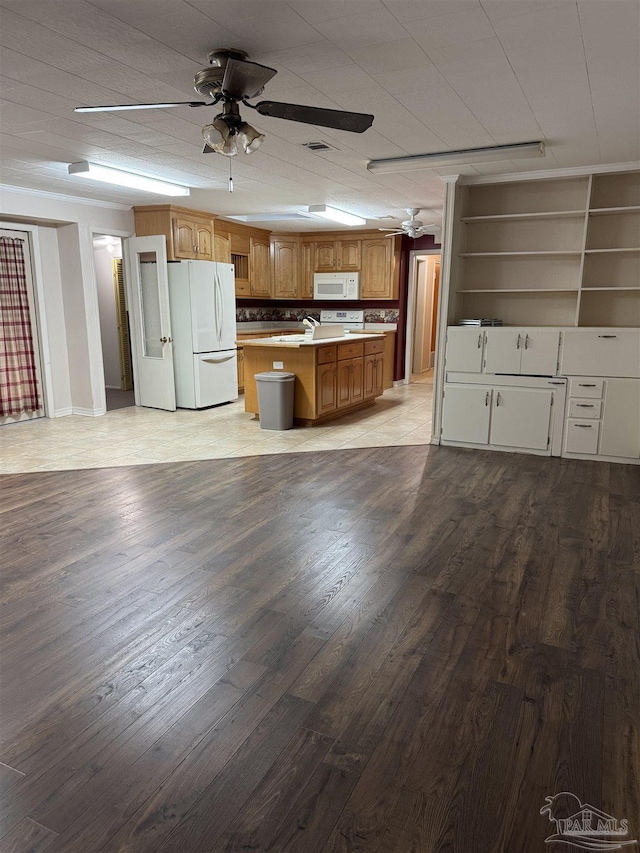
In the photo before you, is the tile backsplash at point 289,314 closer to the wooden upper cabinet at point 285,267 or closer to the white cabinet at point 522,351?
the wooden upper cabinet at point 285,267

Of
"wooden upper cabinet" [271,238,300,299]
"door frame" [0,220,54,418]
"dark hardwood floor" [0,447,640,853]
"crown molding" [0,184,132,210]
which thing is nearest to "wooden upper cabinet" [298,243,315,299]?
"wooden upper cabinet" [271,238,300,299]

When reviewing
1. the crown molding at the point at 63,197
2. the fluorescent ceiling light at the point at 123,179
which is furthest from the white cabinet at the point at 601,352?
the crown molding at the point at 63,197

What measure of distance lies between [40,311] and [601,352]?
5.92m

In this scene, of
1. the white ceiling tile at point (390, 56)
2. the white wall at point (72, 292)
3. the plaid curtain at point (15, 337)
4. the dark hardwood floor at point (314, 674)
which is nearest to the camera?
the dark hardwood floor at point (314, 674)

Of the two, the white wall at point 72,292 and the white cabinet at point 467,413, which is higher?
the white wall at point 72,292

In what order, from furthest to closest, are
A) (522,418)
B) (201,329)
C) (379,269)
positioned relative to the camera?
(379,269) → (201,329) → (522,418)

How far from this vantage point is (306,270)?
9.41 metres

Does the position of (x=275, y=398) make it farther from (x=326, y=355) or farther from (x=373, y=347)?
(x=373, y=347)

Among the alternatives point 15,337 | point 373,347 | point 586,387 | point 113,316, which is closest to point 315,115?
point 586,387

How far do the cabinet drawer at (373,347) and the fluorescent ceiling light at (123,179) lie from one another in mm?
2812

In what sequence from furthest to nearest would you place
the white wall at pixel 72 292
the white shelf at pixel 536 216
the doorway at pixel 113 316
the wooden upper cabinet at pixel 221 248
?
1. the doorway at pixel 113 316
2. the wooden upper cabinet at pixel 221 248
3. the white wall at pixel 72 292
4. the white shelf at pixel 536 216

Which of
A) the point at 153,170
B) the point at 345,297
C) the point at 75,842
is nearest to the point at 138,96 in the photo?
the point at 153,170

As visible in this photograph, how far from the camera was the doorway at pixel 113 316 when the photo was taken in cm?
862

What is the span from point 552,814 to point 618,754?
344 mm
